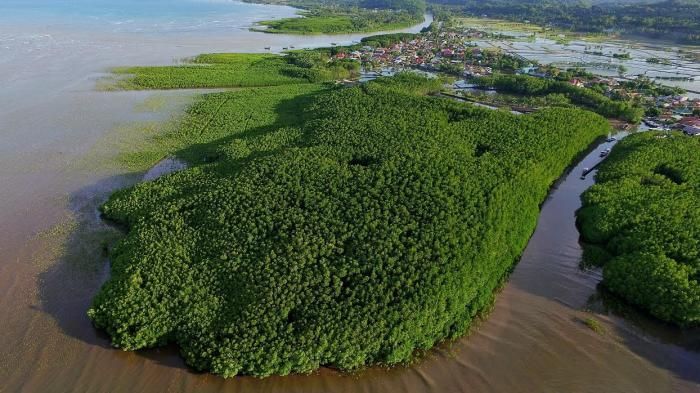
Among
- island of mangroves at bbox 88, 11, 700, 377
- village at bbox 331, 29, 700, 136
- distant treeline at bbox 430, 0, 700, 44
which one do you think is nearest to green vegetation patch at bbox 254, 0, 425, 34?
village at bbox 331, 29, 700, 136

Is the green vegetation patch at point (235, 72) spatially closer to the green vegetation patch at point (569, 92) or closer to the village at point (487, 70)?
the village at point (487, 70)

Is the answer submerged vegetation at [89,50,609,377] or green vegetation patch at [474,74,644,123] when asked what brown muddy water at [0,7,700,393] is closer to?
submerged vegetation at [89,50,609,377]

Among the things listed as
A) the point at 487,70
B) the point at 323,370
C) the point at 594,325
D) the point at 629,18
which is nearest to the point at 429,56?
the point at 487,70

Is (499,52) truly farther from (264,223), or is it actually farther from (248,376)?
(248,376)

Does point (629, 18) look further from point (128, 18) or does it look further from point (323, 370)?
point (323, 370)

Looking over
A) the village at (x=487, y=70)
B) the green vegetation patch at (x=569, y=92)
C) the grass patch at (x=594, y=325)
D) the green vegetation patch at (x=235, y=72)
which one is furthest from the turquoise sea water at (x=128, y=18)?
the grass patch at (x=594, y=325)

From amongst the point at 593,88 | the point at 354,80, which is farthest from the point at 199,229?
the point at 593,88
